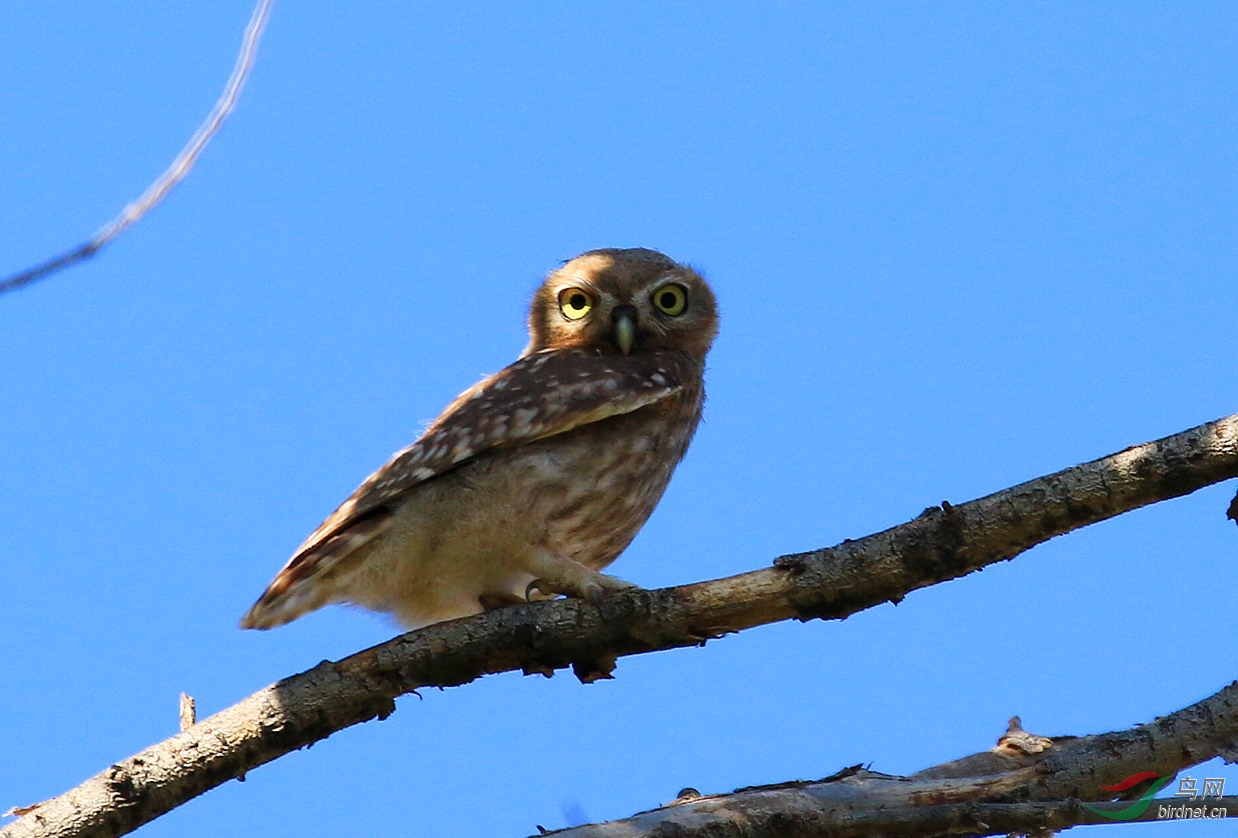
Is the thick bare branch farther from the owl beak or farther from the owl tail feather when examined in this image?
the owl beak

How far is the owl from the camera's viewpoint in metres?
5.55

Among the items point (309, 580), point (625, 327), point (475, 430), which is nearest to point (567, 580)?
point (475, 430)

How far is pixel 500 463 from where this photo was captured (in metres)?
5.80

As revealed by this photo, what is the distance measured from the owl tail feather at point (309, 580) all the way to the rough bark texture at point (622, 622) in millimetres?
870

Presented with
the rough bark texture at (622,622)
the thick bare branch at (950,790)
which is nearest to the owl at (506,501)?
the rough bark texture at (622,622)

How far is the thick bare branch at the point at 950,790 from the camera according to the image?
3984 mm

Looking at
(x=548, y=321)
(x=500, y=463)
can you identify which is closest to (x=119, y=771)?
(x=500, y=463)

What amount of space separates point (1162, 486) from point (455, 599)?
9.63 feet

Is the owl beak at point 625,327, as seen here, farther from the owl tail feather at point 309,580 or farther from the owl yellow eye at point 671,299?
the owl tail feather at point 309,580

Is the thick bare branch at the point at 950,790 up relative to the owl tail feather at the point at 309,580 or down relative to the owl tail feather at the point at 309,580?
down

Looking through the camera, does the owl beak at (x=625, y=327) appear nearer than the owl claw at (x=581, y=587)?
No

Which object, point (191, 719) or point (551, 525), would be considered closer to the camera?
point (191, 719)

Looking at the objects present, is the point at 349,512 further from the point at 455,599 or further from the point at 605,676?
the point at 605,676

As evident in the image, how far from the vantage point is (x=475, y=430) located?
230 inches
